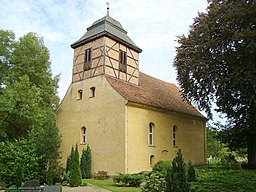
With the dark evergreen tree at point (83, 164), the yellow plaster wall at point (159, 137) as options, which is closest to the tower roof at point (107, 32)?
the yellow plaster wall at point (159, 137)

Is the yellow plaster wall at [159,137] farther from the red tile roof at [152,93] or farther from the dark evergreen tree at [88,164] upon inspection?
the dark evergreen tree at [88,164]

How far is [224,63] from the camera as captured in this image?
2053cm

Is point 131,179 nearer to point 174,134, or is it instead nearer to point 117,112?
point 117,112

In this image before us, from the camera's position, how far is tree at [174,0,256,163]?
58.1 feet

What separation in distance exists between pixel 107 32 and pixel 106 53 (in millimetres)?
1881

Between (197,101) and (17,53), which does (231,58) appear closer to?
(197,101)

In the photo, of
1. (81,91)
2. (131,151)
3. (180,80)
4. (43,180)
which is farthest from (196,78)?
(43,180)

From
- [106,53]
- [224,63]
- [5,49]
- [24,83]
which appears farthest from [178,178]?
[5,49]

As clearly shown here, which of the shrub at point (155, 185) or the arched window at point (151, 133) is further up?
the arched window at point (151, 133)

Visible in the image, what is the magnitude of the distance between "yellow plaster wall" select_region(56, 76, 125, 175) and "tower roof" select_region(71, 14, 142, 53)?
3911 mm

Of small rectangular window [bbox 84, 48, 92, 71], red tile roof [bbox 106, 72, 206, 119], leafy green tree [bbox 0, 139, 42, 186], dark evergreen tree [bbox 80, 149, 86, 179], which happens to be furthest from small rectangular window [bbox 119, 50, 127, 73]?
leafy green tree [bbox 0, 139, 42, 186]

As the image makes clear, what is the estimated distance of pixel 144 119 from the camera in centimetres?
2400

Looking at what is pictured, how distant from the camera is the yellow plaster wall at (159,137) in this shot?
22469mm

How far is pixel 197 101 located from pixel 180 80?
230cm
